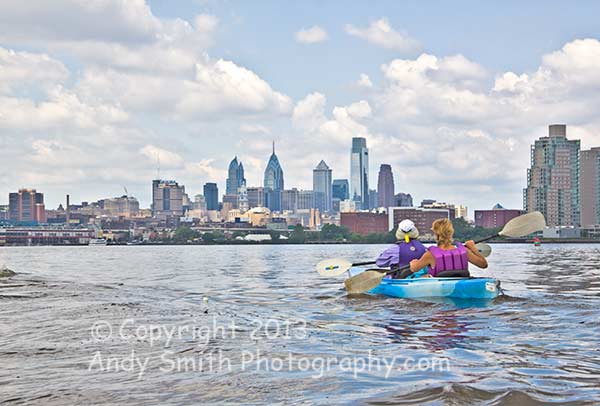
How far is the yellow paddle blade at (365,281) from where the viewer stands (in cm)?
1672

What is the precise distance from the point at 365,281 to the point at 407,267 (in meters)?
1.08

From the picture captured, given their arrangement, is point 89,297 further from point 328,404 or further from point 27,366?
point 328,404

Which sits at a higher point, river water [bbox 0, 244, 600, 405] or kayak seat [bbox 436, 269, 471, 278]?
kayak seat [bbox 436, 269, 471, 278]

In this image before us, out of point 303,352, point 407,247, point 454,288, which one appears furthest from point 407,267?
point 303,352

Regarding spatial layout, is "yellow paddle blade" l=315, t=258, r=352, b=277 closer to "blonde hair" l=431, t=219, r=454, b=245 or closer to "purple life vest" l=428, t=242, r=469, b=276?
"purple life vest" l=428, t=242, r=469, b=276

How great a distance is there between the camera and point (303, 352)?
9391 mm

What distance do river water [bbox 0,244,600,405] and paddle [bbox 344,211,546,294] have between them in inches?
16.8

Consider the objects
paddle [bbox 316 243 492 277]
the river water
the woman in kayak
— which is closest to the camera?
the river water

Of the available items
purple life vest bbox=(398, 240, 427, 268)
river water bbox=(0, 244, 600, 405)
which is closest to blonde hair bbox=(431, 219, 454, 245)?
river water bbox=(0, 244, 600, 405)

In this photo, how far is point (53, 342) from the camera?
1052 cm

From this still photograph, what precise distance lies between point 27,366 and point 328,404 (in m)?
4.16

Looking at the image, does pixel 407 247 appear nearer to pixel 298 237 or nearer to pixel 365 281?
pixel 365 281

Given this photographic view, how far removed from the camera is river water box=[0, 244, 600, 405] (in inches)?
281

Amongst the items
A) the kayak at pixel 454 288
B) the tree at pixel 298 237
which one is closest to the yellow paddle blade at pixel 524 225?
the kayak at pixel 454 288
